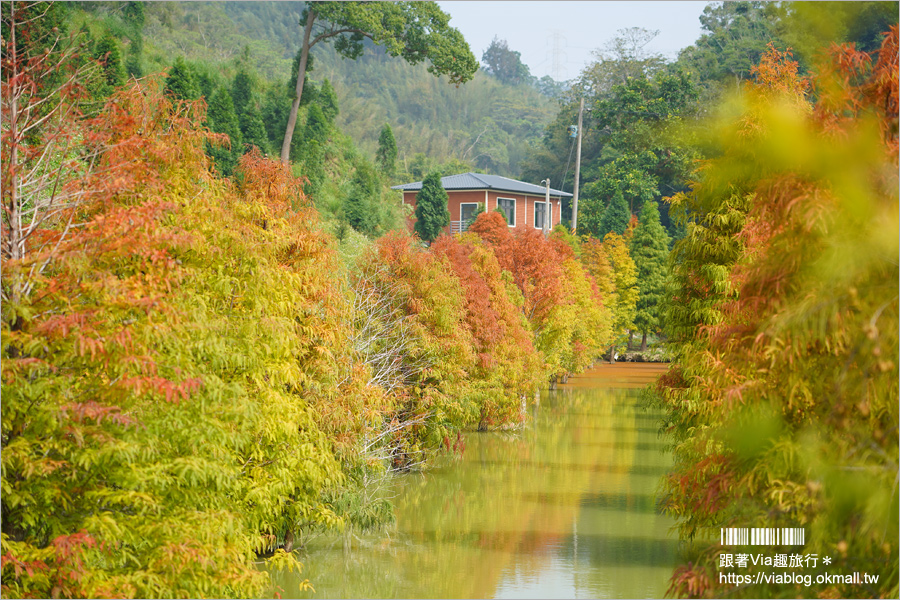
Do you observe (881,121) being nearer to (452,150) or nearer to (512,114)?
(452,150)

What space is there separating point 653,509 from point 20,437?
12186 mm

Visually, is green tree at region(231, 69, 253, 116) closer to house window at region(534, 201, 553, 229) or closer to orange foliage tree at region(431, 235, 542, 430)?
orange foliage tree at region(431, 235, 542, 430)

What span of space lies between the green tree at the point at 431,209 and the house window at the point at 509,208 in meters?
9.42

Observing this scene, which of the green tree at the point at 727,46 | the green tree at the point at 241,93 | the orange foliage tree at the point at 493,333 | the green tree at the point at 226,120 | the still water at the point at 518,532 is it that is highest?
the green tree at the point at 727,46

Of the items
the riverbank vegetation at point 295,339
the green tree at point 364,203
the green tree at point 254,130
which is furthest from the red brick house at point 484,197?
the riverbank vegetation at point 295,339

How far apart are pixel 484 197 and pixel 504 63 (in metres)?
46.2

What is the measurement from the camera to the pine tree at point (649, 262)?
48938 millimetres

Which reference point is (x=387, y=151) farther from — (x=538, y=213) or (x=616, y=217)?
(x=616, y=217)

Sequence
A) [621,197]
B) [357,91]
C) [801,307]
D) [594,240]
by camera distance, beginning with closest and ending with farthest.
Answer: [801,307]
[594,240]
[621,197]
[357,91]

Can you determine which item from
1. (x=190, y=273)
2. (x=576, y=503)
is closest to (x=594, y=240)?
(x=576, y=503)

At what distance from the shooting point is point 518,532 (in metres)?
14.7

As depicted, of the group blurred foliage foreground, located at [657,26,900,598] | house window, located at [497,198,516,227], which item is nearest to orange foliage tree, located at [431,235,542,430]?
blurred foliage foreground, located at [657,26,900,598]

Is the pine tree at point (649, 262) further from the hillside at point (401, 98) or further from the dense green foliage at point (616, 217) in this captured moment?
the hillside at point (401, 98)

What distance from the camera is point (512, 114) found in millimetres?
83500
